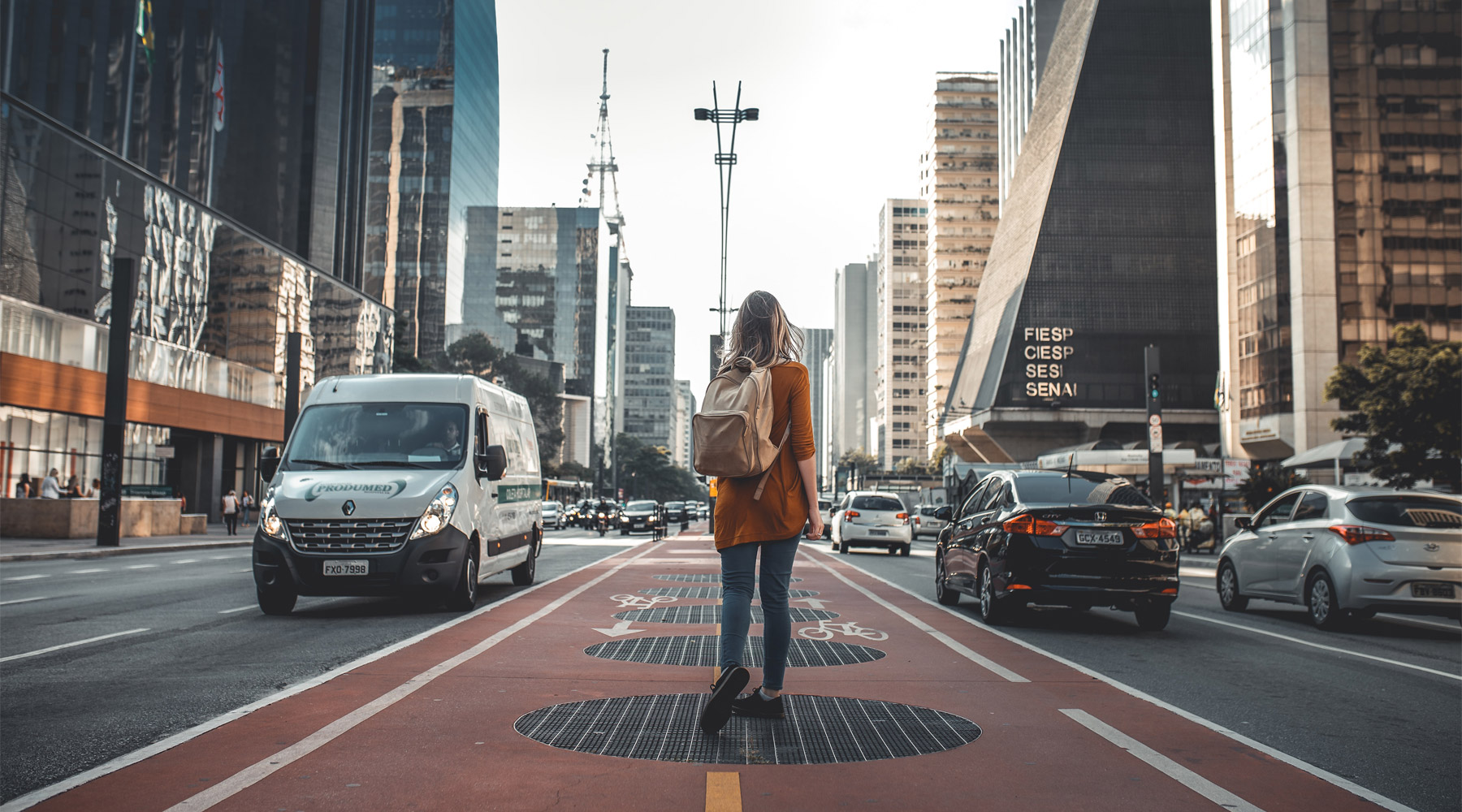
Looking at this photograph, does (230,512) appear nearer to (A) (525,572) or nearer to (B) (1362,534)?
(A) (525,572)

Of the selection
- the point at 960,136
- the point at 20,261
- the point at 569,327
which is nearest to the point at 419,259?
the point at 569,327

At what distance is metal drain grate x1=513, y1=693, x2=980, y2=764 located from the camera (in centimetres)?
473

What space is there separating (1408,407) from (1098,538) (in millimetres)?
23044

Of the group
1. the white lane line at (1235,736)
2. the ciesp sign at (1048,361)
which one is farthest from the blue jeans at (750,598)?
the ciesp sign at (1048,361)

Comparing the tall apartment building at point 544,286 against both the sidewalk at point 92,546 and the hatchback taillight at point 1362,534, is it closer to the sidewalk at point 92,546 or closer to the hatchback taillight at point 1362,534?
the sidewalk at point 92,546

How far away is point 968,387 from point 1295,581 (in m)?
85.0

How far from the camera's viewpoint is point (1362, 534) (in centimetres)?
1123

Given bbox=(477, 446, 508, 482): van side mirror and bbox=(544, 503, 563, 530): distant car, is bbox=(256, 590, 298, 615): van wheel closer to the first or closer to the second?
bbox=(477, 446, 508, 482): van side mirror

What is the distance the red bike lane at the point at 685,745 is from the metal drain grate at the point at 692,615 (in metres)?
1.96

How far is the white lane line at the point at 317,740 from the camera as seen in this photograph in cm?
392

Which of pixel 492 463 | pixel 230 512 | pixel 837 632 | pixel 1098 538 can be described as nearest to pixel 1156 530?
pixel 1098 538

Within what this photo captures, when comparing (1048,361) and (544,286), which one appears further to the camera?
(544,286)

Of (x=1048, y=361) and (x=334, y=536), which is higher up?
(x=1048, y=361)

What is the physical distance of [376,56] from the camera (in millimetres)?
127750
